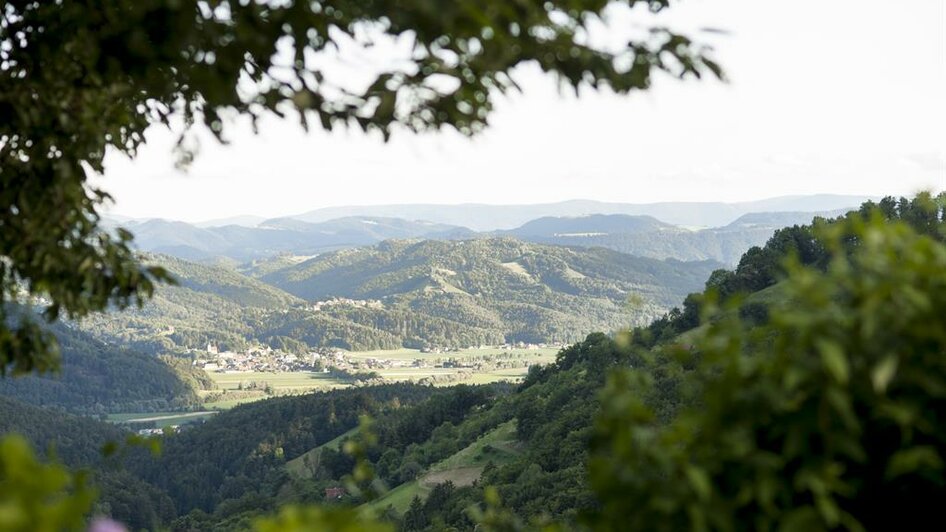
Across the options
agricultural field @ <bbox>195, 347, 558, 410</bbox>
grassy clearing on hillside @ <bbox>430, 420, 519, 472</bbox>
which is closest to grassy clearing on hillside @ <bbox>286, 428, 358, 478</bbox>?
grassy clearing on hillside @ <bbox>430, 420, 519, 472</bbox>

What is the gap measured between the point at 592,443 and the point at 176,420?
14863 cm

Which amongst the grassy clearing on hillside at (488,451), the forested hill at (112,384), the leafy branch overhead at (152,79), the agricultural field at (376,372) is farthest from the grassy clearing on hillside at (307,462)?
the leafy branch overhead at (152,79)

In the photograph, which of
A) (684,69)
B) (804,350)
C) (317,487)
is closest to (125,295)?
(684,69)

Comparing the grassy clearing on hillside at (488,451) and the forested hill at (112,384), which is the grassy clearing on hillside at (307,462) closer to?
the grassy clearing on hillside at (488,451)

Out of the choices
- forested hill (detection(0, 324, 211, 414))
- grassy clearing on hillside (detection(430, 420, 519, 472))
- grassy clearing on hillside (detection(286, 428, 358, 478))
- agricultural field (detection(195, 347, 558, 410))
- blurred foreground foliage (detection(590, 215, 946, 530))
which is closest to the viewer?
blurred foreground foliage (detection(590, 215, 946, 530))

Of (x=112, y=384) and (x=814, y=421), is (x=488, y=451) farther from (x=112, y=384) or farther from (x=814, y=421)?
(x=112, y=384)

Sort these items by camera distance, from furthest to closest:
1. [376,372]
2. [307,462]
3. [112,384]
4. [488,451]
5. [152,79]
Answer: [112,384]
[376,372]
[307,462]
[488,451]
[152,79]

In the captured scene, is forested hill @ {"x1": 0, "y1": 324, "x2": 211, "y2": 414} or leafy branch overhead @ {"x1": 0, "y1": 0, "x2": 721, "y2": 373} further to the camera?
forested hill @ {"x1": 0, "y1": 324, "x2": 211, "y2": 414}

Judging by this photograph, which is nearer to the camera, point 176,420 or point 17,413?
point 17,413

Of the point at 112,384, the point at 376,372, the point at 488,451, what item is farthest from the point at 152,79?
the point at 112,384

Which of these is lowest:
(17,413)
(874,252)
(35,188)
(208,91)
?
(17,413)

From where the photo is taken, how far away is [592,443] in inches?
98.6

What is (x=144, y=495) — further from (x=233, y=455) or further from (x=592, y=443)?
(x=592, y=443)

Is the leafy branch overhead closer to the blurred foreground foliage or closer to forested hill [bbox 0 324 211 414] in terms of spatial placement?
the blurred foreground foliage
